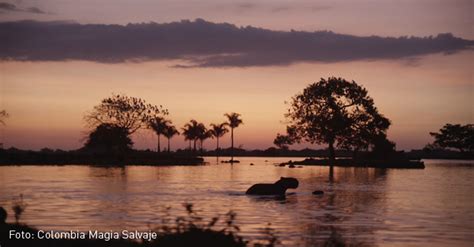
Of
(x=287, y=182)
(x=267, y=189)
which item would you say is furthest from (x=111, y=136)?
(x=267, y=189)

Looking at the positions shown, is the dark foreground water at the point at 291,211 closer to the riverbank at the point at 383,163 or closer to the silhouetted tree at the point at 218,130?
the riverbank at the point at 383,163

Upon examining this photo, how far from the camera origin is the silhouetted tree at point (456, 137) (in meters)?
Answer: 140

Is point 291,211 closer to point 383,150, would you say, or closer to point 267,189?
point 267,189

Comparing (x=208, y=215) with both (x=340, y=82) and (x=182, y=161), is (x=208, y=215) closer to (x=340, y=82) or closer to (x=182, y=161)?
(x=340, y=82)

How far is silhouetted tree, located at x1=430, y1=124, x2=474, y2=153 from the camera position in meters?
140

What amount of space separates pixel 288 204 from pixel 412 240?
12438 mm

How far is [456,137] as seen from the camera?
14212 cm

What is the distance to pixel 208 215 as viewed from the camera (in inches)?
1073

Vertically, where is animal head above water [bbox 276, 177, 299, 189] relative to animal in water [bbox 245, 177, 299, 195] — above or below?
above

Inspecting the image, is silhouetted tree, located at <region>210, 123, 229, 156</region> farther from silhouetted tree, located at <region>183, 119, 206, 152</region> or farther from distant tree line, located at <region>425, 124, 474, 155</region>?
distant tree line, located at <region>425, 124, 474, 155</region>

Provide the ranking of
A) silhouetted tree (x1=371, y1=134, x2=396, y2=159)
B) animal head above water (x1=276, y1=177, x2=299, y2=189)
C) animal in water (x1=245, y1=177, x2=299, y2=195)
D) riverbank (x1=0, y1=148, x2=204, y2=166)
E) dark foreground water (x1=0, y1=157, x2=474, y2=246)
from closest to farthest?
dark foreground water (x1=0, y1=157, x2=474, y2=246)
animal in water (x1=245, y1=177, x2=299, y2=195)
animal head above water (x1=276, y1=177, x2=299, y2=189)
riverbank (x1=0, y1=148, x2=204, y2=166)
silhouetted tree (x1=371, y1=134, x2=396, y2=159)

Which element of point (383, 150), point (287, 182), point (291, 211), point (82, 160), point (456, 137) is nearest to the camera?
point (291, 211)

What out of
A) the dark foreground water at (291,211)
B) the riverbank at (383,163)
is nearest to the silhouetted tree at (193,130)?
the riverbank at (383,163)

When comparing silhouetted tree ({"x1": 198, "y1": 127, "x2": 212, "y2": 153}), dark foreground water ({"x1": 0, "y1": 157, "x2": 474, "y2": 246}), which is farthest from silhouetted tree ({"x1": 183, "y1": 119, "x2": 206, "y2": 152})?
dark foreground water ({"x1": 0, "y1": 157, "x2": 474, "y2": 246})
